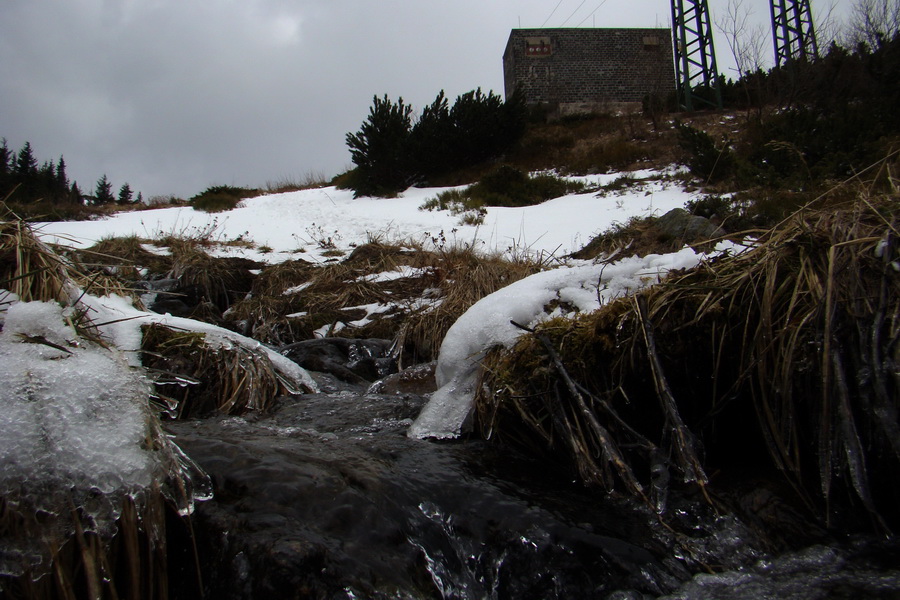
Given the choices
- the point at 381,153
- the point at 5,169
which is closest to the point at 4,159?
the point at 5,169

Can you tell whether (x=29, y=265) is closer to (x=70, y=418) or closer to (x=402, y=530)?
(x=70, y=418)

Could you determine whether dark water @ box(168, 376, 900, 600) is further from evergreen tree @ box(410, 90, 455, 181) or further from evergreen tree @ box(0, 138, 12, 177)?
evergreen tree @ box(0, 138, 12, 177)

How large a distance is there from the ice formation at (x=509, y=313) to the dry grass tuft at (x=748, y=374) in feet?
0.50

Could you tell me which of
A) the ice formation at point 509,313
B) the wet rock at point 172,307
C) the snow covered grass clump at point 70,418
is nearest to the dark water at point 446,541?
the snow covered grass clump at point 70,418

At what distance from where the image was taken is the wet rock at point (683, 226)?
19.0 ft

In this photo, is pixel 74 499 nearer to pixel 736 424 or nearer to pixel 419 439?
pixel 419 439

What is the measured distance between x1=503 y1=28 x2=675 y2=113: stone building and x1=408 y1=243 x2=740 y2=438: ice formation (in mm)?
25501

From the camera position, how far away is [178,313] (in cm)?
534

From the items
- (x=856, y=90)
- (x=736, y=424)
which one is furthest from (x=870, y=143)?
(x=736, y=424)

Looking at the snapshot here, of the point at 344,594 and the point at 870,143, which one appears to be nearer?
the point at 344,594

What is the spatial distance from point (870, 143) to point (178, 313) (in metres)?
10.4

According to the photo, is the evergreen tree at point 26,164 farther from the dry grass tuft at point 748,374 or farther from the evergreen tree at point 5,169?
the dry grass tuft at point 748,374

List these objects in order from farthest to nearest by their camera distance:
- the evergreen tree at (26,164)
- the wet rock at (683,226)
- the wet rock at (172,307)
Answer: the evergreen tree at (26,164)
the wet rock at (683,226)
the wet rock at (172,307)

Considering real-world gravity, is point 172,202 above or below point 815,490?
above
